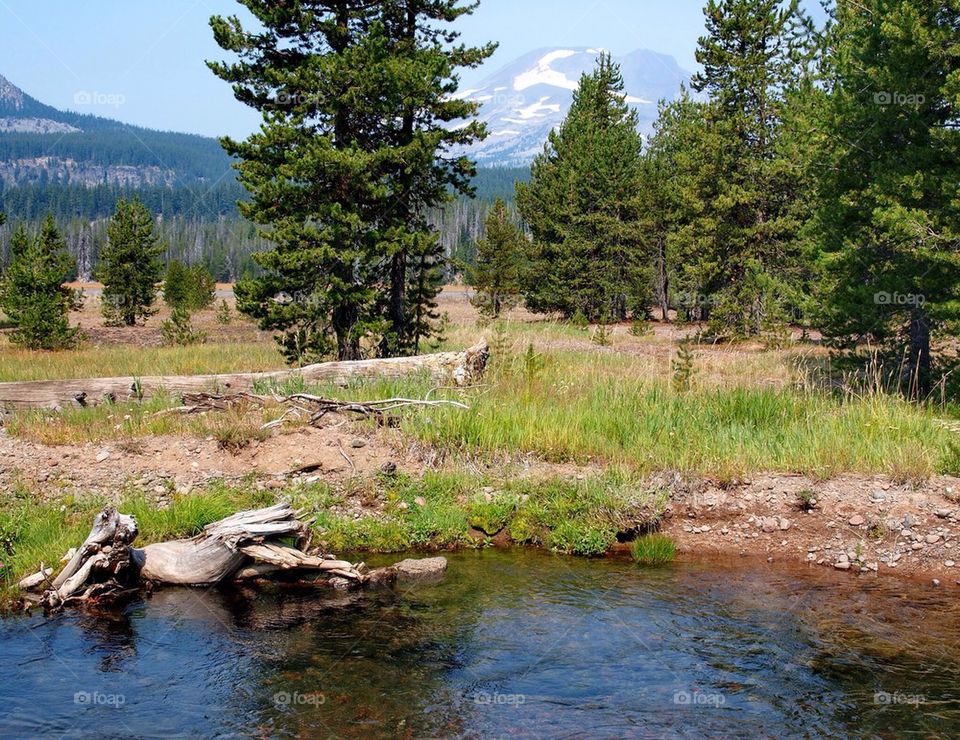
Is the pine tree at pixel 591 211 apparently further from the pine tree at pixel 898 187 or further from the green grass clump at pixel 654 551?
the green grass clump at pixel 654 551

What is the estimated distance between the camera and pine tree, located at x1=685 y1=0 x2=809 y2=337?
33.8 meters

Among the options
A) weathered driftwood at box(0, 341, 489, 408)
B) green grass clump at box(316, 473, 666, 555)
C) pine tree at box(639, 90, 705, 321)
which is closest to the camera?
green grass clump at box(316, 473, 666, 555)

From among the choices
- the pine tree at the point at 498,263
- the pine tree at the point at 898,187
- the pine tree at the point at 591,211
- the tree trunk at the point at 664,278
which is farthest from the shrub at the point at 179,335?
the tree trunk at the point at 664,278

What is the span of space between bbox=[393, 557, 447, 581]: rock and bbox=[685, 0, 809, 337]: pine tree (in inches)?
989

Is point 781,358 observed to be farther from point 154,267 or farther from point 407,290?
point 154,267

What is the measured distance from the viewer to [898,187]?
15.5 metres

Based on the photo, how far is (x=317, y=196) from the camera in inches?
776

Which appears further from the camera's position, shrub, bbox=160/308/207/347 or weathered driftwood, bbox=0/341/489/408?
shrub, bbox=160/308/207/347

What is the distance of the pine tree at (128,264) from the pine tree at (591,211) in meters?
21.7

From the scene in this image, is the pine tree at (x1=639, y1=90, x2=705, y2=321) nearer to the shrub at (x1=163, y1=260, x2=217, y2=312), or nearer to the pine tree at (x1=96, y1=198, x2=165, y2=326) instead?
the pine tree at (x1=96, y1=198, x2=165, y2=326)

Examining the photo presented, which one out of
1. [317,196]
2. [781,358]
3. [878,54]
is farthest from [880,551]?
[781,358]

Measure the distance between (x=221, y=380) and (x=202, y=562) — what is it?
241 inches

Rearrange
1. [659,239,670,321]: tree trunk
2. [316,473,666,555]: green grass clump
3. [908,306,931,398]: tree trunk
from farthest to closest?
[659,239,670,321]: tree trunk
[908,306,931,398]: tree trunk
[316,473,666,555]: green grass clump

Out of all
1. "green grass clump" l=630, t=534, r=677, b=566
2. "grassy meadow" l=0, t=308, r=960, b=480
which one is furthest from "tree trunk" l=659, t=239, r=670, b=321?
"green grass clump" l=630, t=534, r=677, b=566
